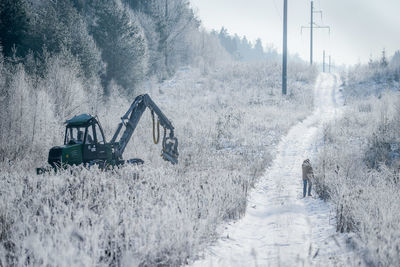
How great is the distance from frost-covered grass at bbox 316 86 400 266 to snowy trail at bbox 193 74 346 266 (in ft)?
1.38

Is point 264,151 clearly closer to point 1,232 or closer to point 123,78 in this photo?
point 1,232

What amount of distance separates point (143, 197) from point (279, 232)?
254 cm

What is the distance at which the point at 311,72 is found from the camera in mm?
34062

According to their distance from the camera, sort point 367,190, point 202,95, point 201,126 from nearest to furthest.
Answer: point 367,190 → point 201,126 → point 202,95

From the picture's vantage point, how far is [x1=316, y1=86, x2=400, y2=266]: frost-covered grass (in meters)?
3.52

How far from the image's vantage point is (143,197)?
4.73m

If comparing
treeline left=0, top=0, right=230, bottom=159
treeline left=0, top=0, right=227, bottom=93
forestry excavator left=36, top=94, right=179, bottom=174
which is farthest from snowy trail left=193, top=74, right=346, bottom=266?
treeline left=0, top=0, right=227, bottom=93

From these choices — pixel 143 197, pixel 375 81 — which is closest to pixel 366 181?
pixel 143 197

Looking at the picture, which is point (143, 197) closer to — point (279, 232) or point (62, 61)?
point (279, 232)

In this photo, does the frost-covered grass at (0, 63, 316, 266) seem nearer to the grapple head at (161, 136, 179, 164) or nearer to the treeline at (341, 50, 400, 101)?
the grapple head at (161, 136, 179, 164)

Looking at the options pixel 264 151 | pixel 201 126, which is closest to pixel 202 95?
pixel 201 126

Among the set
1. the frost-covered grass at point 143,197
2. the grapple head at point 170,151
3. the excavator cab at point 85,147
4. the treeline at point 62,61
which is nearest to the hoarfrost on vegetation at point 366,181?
the frost-covered grass at point 143,197

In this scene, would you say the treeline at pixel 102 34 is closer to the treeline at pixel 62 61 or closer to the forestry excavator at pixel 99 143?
the treeline at pixel 62 61

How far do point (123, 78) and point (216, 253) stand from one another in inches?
908
